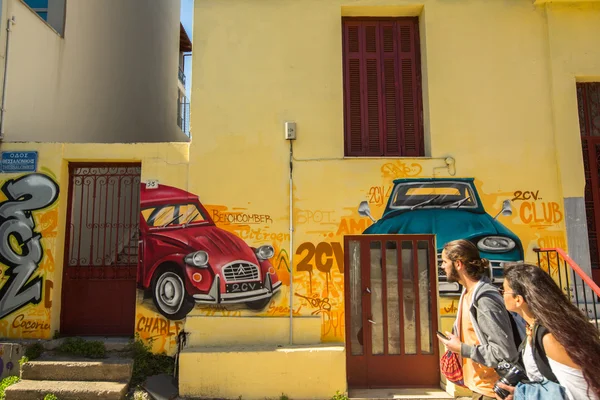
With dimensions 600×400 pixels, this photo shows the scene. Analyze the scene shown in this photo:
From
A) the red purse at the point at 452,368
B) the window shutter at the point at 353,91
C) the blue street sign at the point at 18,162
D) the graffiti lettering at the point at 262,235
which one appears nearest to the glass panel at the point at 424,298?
the window shutter at the point at 353,91

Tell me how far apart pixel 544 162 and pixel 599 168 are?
1126 mm

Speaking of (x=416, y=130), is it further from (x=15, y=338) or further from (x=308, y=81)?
(x=15, y=338)

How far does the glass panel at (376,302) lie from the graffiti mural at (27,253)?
441 centimetres

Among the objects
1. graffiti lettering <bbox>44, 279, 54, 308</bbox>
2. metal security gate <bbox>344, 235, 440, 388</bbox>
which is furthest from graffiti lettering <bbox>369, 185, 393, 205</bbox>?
graffiti lettering <bbox>44, 279, 54, 308</bbox>

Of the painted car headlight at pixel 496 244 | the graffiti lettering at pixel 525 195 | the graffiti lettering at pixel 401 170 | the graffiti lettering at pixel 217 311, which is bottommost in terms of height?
the graffiti lettering at pixel 217 311

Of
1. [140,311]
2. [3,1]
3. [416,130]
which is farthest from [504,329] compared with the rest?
[3,1]

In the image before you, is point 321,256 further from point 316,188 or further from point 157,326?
point 157,326

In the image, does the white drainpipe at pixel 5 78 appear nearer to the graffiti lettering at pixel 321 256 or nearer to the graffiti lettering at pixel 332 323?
the graffiti lettering at pixel 321 256

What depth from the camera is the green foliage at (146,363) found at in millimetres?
5629

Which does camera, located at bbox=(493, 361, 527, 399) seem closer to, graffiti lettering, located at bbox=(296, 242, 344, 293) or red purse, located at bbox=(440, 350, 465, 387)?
red purse, located at bbox=(440, 350, 465, 387)

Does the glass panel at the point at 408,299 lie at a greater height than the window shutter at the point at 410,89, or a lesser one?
lesser

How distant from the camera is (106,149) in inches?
245

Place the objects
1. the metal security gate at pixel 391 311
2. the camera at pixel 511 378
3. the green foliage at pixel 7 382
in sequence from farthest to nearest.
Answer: the metal security gate at pixel 391 311 → the green foliage at pixel 7 382 → the camera at pixel 511 378

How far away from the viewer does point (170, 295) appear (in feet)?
19.7
